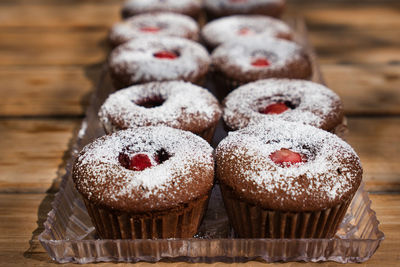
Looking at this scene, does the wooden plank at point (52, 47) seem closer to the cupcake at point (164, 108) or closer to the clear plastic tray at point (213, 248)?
the cupcake at point (164, 108)

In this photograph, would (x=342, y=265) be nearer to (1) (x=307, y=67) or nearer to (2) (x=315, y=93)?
(2) (x=315, y=93)

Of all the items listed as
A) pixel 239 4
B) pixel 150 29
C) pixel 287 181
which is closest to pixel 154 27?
pixel 150 29

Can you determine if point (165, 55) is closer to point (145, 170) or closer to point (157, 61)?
point (157, 61)

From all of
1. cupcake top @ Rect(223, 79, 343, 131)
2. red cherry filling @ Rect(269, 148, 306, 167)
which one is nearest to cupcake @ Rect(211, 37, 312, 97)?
cupcake top @ Rect(223, 79, 343, 131)

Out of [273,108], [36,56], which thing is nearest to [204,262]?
[273,108]

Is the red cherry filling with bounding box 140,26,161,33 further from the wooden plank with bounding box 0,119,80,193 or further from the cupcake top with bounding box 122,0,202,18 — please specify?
the wooden plank with bounding box 0,119,80,193

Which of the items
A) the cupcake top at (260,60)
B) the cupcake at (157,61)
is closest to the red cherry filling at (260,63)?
the cupcake top at (260,60)
